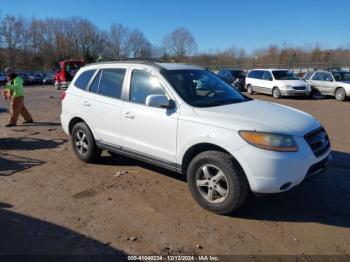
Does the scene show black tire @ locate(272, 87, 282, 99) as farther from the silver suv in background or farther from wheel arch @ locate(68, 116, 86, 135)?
wheel arch @ locate(68, 116, 86, 135)

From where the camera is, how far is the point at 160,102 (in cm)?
488

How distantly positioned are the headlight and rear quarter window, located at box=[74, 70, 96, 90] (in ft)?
11.4

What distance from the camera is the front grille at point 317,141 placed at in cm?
439

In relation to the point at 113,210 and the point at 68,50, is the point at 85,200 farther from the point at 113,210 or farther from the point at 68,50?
the point at 68,50

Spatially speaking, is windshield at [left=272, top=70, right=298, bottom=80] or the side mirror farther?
windshield at [left=272, top=70, right=298, bottom=80]

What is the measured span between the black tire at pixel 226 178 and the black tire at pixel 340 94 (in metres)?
16.9

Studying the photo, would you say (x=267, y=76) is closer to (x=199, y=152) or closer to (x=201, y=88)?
(x=201, y=88)

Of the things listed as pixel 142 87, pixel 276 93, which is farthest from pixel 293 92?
pixel 142 87

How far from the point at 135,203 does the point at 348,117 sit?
1059 cm

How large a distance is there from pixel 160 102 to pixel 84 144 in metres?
2.37

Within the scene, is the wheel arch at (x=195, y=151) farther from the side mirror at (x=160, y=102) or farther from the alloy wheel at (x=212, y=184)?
the side mirror at (x=160, y=102)

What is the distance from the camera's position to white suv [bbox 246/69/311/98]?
67.7 ft

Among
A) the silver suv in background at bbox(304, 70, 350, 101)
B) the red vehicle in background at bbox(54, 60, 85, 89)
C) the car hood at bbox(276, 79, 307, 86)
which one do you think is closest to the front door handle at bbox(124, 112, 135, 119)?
the silver suv in background at bbox(304, 70, 350, 101)

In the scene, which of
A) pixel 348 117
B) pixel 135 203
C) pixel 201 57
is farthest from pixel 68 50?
pixel 135 203
